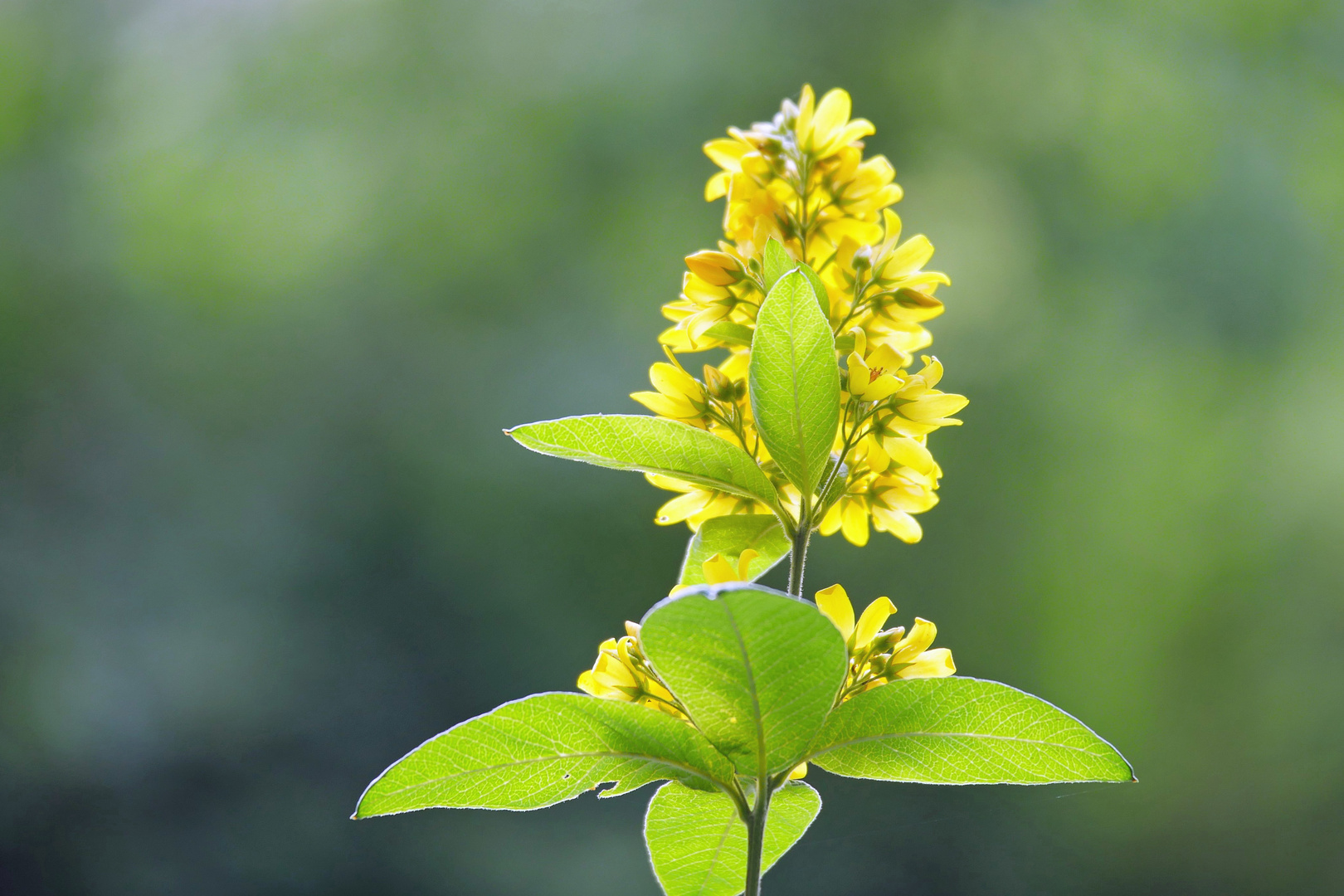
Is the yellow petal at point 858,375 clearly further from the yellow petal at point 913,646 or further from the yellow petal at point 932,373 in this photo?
the yellow petal at point 913,646

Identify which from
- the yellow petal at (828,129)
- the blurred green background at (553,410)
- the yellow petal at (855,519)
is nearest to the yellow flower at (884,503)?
the yellow petal at (855,519)

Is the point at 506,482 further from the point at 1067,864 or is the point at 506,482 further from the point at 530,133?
the point at 1067,864

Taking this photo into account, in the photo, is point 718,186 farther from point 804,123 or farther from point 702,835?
point 702,835

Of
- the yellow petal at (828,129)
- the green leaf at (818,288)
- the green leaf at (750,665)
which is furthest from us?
the yellow petal at (828,129)

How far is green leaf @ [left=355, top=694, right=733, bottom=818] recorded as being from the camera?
0.40 metres

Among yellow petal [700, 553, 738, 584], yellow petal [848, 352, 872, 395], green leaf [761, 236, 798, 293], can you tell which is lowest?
yellow petal [700, 553, 738, 584]

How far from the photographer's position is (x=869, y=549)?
4.06 m

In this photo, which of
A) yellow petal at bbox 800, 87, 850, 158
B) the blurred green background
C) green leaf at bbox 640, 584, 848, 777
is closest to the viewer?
green leaf at bbox 640, 584, 848, 777

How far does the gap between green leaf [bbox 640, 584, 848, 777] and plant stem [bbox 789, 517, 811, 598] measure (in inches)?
3.2

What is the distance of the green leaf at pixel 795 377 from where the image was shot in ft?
1.41

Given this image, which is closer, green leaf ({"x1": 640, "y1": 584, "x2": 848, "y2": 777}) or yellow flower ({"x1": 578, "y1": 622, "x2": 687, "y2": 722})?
green leaf ({"x1": 640, "y1": 584, "x2": 848, "y2": 777})

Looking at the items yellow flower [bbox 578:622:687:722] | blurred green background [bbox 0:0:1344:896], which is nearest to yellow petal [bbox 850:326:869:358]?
yellow flower [bbox 578:622:687:722]

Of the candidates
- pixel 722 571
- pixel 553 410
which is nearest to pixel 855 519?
pixel 722 571

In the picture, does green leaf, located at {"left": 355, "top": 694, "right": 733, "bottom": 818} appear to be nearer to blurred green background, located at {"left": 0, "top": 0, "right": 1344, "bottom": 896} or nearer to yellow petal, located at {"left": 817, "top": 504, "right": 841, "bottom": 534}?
yellow petal, located at {"left": 817, "top": 504, "right": 841, "bottom": 534}
